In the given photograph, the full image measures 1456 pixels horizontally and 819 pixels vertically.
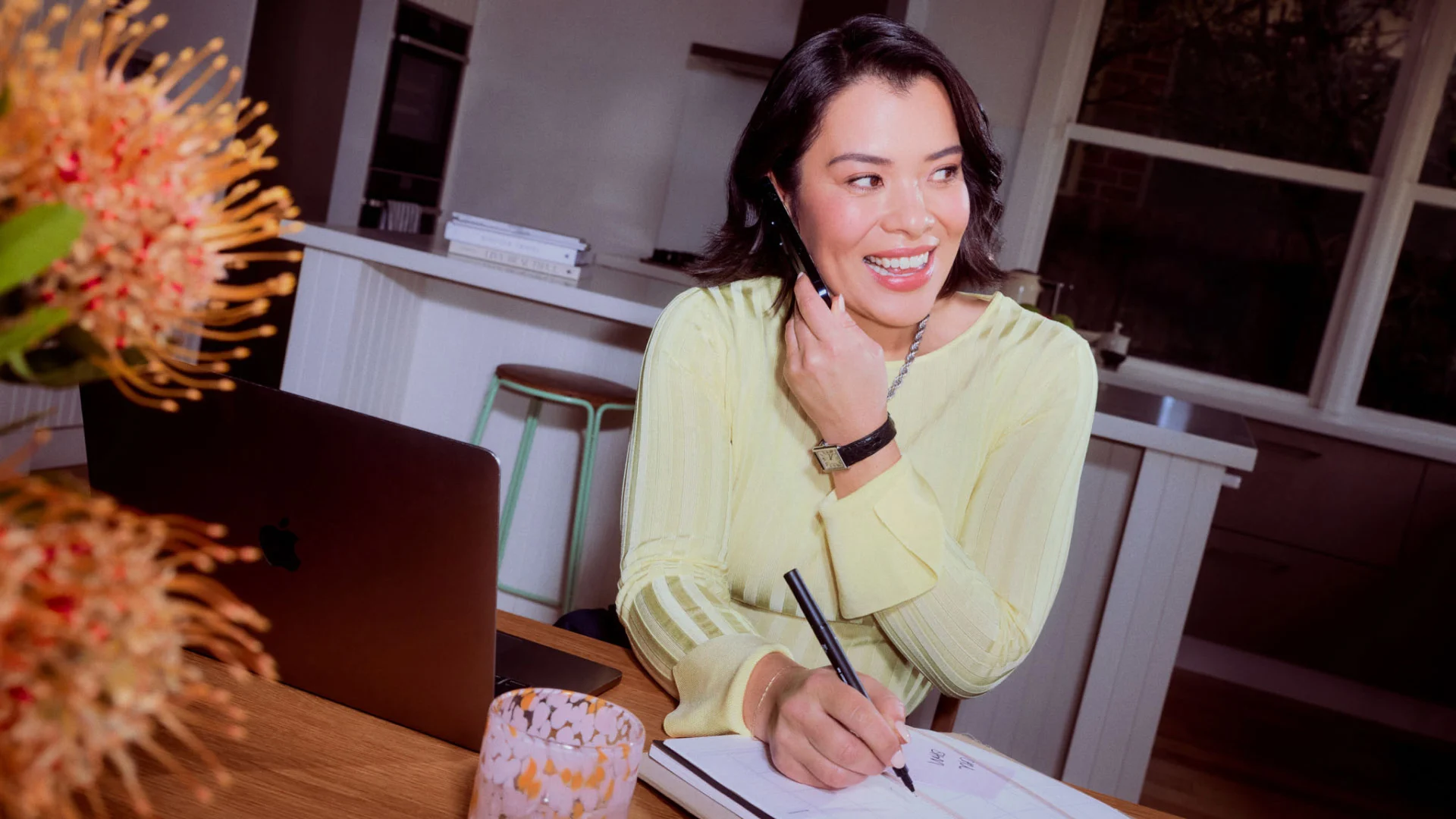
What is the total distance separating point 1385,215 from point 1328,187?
0.22 metres

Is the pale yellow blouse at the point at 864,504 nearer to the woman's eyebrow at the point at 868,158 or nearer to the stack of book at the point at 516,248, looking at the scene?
the woman's eyebrow at the point at 868,158

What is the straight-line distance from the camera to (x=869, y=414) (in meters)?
1.20

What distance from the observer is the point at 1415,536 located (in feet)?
12.5

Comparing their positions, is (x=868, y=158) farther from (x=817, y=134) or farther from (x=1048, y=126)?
(x=1048, y=126)

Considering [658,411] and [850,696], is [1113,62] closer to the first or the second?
[658,411]

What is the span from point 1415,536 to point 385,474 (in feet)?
12.9

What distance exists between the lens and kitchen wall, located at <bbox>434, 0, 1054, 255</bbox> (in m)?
4.91

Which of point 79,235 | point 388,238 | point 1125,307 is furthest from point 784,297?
point 1125,307

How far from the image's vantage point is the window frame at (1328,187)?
13.6ft

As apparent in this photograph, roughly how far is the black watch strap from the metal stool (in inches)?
47.1

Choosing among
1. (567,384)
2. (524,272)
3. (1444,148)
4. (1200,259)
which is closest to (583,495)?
(567,384)

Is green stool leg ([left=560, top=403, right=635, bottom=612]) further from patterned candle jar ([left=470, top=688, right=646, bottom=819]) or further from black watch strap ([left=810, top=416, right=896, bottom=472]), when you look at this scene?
patterned candle jar ([left=470, top=688, right=646, bottom=819])

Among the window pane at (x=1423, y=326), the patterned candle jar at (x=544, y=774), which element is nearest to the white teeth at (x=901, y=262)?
the patterned candle jar at (x=544, y=774)

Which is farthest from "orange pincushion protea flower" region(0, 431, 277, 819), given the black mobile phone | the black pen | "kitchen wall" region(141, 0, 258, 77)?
"kitchen wall" region(141, 0, 258, 77)
